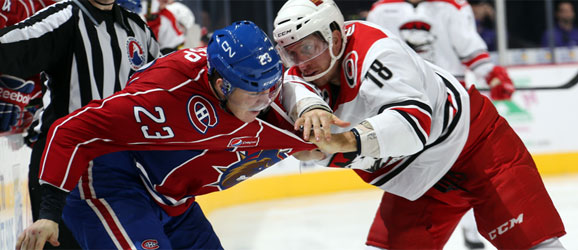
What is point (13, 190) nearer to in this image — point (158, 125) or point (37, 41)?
point (37, 41)

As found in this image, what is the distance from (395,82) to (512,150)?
569 mm

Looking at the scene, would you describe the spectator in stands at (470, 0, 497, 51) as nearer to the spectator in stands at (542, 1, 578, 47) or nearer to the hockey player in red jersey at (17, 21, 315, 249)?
the spectator in stands at (542, 1, 578, 47)

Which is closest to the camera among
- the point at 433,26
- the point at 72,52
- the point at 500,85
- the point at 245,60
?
the point at 245,60

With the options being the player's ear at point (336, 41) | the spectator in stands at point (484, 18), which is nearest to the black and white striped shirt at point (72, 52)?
the player's ear at point (336, 41)

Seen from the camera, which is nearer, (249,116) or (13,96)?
(249,116)

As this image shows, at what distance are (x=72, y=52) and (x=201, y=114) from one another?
2.02ft

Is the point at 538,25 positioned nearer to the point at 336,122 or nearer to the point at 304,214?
the point at 304,214

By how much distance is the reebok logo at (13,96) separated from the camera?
8.04ft

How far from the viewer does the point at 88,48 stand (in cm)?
222

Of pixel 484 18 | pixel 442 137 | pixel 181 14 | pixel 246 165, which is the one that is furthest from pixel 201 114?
pixel 484 18

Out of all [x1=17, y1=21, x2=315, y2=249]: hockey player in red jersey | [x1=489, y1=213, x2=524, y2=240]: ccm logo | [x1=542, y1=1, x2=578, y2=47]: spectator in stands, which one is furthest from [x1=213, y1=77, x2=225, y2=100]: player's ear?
[x1=542, y1=1, x2=578, y2=47]: spectator in stands

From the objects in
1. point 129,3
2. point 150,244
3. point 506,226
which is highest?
point 129,3

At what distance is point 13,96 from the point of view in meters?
2.51

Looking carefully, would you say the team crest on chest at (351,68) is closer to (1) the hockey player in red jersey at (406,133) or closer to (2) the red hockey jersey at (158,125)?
(1) the hockey player in red jersey at (406,133)
